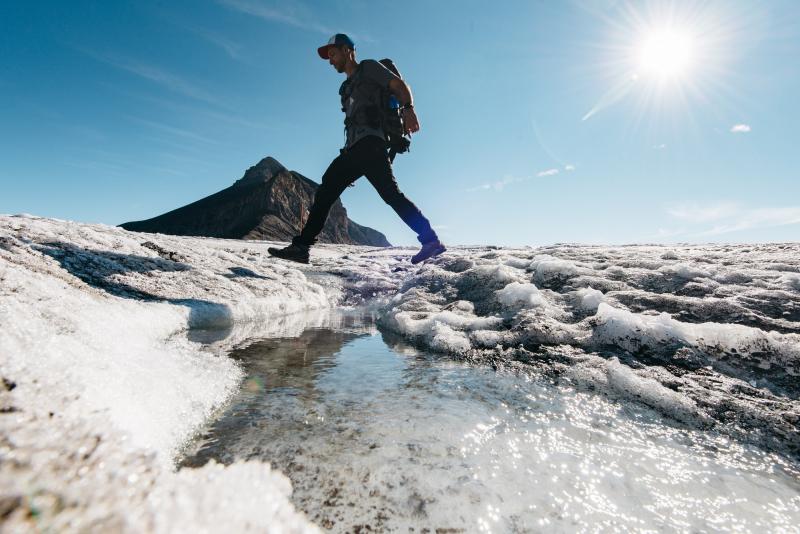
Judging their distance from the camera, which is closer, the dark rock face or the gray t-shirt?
the gray t-shirt

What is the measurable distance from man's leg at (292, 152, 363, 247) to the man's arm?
1106mm

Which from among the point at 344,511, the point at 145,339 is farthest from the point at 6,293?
the point at 344,511

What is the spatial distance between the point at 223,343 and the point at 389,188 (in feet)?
Result: 12.1

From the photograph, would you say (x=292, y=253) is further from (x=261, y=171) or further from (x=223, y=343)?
(x=261, y=171)

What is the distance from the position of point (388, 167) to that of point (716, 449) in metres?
4.92

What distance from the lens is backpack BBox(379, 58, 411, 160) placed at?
5488 millimetres

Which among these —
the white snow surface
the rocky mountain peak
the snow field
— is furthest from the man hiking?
the rocky mountain peak

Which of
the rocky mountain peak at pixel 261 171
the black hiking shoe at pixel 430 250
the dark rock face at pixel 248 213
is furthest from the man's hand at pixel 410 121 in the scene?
the rocky mountain peak at pixel 261 171

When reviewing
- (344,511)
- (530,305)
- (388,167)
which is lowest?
(344,511)

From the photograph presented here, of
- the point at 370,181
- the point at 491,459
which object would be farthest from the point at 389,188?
the point at 491,459

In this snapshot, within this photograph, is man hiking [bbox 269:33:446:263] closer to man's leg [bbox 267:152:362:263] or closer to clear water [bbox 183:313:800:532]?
man's leg [bbox 267:152:362:263]

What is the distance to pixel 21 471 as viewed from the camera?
1.97 ft

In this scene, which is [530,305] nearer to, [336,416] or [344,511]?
[336,416]

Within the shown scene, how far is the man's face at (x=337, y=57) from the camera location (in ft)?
18.5
